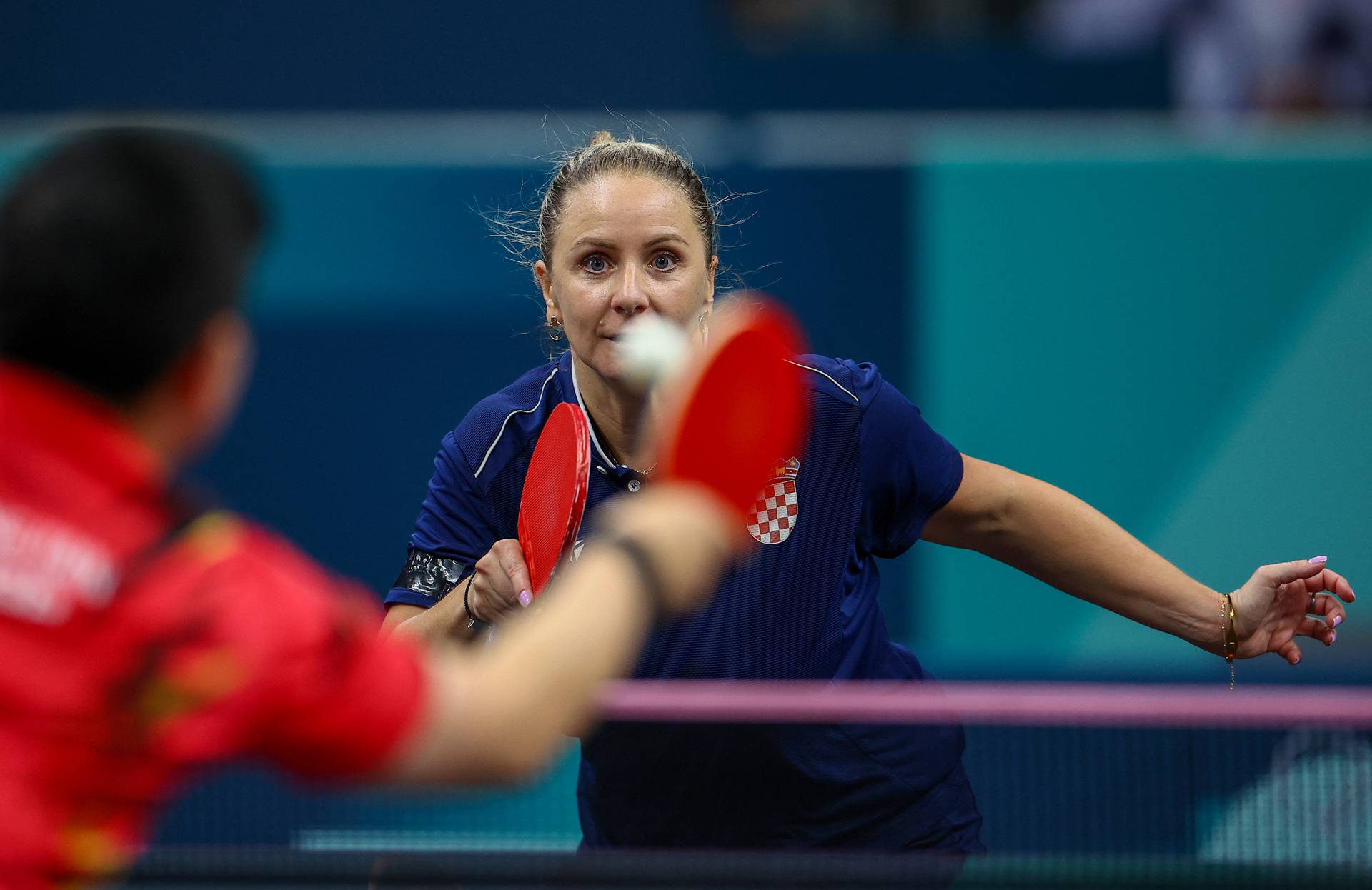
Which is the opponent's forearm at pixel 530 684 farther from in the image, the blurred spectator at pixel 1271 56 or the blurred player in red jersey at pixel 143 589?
the blurred spectator at pixel 1271 56

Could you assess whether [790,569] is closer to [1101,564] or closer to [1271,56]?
[1101,564]

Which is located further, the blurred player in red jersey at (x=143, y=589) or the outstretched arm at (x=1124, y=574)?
the outstretched arm at (x=1124, y=574)

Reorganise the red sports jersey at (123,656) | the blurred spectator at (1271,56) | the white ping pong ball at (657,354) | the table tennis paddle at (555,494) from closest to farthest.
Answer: the red sports jersey at (123,656), the white ping pong ball at (657,354), the table tennis paddle at (555,494), the blurred spectator at (1271,56)

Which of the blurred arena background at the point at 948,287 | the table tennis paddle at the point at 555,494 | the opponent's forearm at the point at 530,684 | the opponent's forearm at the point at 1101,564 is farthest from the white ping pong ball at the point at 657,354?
the blurred arena background at the point at 948,287

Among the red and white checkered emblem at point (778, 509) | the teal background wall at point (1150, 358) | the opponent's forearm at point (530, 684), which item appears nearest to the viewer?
the opponent's forearm at point (530, 684)

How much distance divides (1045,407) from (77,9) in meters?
4.40

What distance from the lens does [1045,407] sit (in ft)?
17.3

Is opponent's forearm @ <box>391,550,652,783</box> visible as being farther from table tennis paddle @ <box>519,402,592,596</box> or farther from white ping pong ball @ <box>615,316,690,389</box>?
table tennis paddle @ <box>519,402,592,596</box>

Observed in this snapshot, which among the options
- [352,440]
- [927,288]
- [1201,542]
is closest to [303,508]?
[352,440]

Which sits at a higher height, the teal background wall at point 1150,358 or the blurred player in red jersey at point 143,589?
the teal background wall at point 1150,358

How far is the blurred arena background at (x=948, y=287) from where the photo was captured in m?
5.16

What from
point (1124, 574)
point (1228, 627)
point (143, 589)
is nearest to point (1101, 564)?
point (1124, 574)

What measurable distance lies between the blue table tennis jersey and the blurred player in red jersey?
1491 millimetres

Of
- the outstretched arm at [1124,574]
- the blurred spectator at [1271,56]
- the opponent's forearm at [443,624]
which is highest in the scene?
the blurred spectator at [1271,56]
